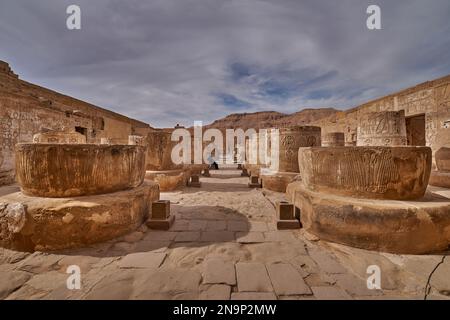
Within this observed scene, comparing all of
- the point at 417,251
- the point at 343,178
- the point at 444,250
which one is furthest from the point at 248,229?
the point at 444,250

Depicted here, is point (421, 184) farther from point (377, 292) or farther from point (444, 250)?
point (377, 292)

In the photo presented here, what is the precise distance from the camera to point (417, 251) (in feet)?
7.64

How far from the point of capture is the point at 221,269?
6.77 feet

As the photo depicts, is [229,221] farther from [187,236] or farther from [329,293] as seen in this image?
[329,293]

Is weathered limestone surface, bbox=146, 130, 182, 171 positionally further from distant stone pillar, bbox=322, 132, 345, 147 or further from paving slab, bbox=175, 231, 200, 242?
distant stone pillar, bbox=322, 132, 345, 147

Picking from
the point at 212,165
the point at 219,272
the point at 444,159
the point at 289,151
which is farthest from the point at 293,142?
the point at 212,165

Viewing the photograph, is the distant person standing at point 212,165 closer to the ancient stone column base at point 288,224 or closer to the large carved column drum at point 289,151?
the large carved column drum at point 289,151

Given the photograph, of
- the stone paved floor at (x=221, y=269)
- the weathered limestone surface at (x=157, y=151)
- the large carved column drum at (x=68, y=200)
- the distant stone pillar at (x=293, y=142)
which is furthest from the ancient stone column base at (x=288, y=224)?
the weathered limestone surface at (x=157, y=151)

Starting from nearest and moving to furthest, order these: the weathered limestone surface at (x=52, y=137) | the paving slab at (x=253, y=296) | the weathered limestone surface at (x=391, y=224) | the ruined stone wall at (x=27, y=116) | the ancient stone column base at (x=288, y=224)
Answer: the paving slab at (x=253, y=296), the weathered limestone surface at (x=391, y=224), the ancient stone column base at (x=288, y=224), the weathered limestone surface at (x=52, y=137), the ruined stone wall at (x=27, y=116)

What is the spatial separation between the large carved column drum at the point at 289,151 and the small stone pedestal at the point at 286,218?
2611 mm

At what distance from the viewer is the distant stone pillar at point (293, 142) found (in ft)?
19.5

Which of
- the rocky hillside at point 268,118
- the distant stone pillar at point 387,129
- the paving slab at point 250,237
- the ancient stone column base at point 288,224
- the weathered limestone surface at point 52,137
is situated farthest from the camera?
the rocky hillside at point 268,118

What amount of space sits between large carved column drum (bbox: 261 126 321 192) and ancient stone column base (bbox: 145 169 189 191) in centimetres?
271

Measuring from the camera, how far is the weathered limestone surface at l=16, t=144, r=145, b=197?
2611 mm
